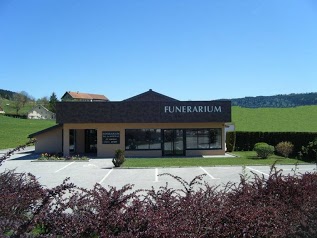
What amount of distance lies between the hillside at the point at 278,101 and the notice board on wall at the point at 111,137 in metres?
41.0

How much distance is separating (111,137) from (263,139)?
15257mm

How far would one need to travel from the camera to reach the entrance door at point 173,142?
31047 millimetres

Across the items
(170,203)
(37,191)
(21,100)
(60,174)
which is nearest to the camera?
(170,203)

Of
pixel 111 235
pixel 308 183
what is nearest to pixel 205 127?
pixel 308 183

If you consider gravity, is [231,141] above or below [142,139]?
below

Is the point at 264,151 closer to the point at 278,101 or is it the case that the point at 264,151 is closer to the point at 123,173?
the point at 123,173

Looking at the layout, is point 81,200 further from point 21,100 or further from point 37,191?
point 21,100

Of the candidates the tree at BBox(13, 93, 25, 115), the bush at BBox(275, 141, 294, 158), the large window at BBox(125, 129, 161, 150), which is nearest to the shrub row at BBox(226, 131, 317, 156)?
the bush at BBox(275, 141, 294, 158)

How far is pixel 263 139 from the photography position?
36.9 meters

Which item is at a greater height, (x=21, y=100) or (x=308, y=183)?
(x=21, y=100)

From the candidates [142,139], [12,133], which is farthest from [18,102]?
[142,139]

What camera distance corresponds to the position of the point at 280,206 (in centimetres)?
634

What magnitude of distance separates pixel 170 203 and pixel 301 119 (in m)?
56.4

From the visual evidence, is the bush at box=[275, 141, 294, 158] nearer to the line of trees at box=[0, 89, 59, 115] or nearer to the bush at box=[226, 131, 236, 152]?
the bush at box=[226, 131, 236, 152]
